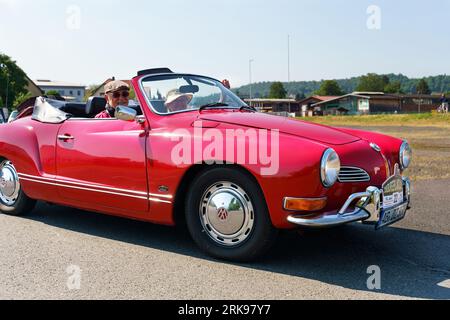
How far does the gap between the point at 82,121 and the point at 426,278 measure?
339 cm

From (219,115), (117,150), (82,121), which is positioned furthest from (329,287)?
(82,121)

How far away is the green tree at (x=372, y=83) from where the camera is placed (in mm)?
150450

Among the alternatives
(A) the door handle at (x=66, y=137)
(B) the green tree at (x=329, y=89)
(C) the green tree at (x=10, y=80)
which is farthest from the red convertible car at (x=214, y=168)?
(B) the green tree at (x=329, y=89)

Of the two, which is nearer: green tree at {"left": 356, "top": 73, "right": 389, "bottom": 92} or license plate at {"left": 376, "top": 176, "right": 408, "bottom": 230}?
license plate at {"left": 376, "top": 176, "right": 408, "bottom": 230}

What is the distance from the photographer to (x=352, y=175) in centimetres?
388

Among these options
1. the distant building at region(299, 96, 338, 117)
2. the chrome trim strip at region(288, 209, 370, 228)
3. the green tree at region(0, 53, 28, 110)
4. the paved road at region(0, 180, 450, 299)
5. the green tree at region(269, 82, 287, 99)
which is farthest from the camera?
the green tree at region(269, 82, 287, 99)

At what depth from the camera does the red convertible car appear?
3.71 meters

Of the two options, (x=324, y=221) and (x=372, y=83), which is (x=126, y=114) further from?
(x=372, y=83)

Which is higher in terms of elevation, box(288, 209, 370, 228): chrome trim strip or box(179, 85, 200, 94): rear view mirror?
box(179, 85, 200, 94): rear view mirror

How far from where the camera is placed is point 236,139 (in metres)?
3.88

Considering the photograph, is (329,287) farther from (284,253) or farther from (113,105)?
(113,105)

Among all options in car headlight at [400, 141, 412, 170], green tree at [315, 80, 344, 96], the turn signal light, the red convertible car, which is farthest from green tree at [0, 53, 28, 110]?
green tree at [315, 80, 344, 96]

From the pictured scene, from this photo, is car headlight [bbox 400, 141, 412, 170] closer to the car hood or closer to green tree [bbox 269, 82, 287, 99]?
the car hood

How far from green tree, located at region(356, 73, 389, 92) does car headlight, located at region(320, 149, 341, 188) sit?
152 metres
